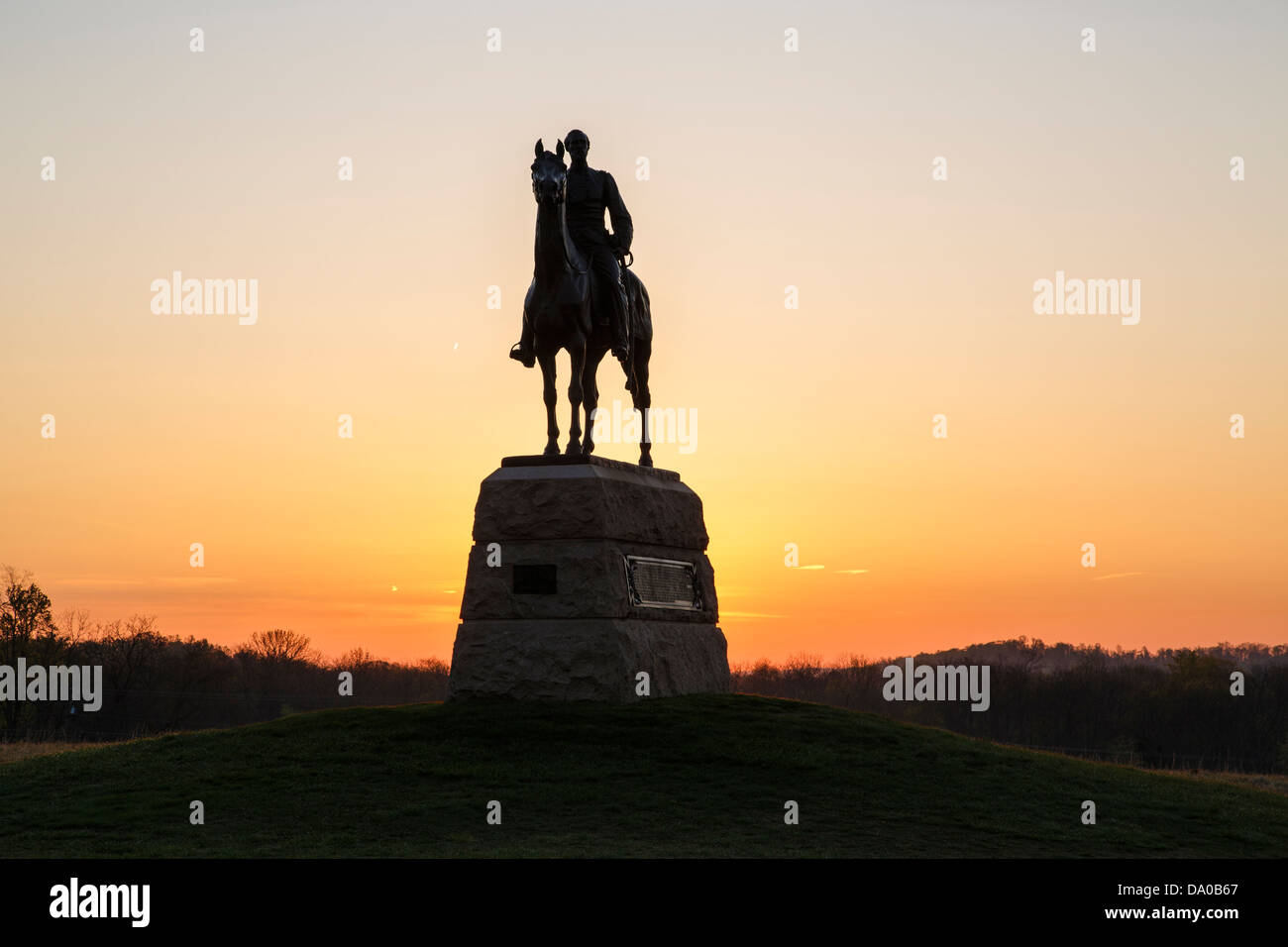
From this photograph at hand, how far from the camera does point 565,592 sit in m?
17.6

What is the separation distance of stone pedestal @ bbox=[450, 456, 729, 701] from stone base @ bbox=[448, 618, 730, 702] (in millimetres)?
13

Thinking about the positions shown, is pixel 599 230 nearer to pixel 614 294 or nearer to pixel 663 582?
pixel 614 294

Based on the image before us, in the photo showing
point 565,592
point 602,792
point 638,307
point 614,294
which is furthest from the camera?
point 638,307

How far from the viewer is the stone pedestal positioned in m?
17.3

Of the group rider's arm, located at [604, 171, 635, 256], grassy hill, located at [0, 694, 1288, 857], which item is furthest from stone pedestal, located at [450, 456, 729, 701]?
rider's arm, located at [604, 171, 635, 256]

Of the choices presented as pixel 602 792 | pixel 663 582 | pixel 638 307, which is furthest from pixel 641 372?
pixel 602 792

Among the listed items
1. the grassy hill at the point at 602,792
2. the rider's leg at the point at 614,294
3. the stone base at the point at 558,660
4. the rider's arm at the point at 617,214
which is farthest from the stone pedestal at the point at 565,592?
the rider's arm at the point at 617,214

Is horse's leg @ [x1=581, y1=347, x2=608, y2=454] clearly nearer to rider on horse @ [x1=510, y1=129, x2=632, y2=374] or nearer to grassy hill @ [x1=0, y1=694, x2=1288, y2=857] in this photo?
rider on horse @ [x1=510, y1=129, x2=632, y2=374]

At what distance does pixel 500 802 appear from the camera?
13.5 m

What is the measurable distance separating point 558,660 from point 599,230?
6.31 metres

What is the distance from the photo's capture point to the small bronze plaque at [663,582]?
1823 cm

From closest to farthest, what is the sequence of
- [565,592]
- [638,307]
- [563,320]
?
[565,592] < [563,320] < [638,307]
